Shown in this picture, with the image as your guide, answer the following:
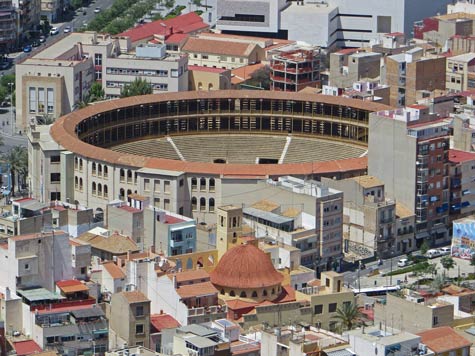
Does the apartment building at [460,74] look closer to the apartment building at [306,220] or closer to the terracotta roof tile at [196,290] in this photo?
the apartment building at [306,220]

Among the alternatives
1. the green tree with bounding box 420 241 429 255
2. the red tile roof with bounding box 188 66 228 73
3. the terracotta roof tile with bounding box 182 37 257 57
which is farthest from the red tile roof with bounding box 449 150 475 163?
the terracotta roof tile with bounding box 182 37 257 57

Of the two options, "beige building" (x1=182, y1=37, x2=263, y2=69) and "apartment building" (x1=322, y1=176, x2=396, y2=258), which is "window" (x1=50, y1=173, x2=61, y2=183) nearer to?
"apartment building" (x1=322, y1=176, x2=396, y2=258)

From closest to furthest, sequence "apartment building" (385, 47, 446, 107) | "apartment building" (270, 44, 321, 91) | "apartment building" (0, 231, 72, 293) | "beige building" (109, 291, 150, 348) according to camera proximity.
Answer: "beige building" (109, 291, 150, 348) < "apartment building" (0, 231, 72, 293) < "apartment building" (385, 47, 446, 107) < "apartment building" (270, 44, 321, 91)

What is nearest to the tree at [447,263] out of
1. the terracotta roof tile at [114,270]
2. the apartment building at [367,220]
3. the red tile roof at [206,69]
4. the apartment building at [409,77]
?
the apartment building at [367,220]

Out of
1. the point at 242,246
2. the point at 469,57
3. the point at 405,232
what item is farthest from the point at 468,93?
the point at 242,246

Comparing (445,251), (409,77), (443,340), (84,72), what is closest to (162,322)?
(443,340)

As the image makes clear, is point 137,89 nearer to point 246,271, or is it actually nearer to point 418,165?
point 418,165

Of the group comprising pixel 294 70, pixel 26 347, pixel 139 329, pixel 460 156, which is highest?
pixel 294 70
